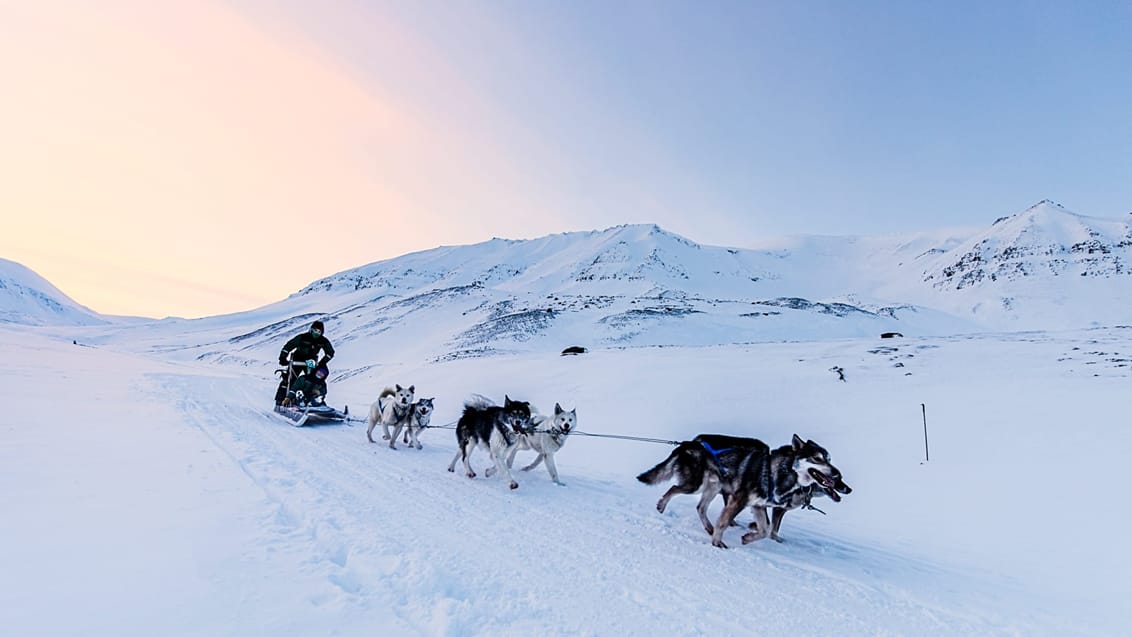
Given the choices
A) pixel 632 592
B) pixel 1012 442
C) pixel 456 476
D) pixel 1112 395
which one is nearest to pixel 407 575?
pixel 632 592

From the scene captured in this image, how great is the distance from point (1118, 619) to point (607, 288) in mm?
94175

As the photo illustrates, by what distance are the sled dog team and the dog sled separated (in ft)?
17.7

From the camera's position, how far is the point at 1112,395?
36.3 feet

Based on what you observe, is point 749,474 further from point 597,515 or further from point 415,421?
point 415,421

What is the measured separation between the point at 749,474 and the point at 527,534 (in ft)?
7.67

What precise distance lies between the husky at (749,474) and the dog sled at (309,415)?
8.97 m

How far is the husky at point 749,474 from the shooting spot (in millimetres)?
5074

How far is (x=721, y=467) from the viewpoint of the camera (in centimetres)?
571

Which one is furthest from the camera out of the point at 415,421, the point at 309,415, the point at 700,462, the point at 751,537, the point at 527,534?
the point at 309,415

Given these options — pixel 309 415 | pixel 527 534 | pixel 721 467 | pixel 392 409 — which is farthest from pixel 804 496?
pixel 309 415

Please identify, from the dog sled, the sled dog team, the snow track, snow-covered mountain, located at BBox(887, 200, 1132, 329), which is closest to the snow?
the snow track

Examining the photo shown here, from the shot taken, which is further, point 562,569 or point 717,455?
point 717,455

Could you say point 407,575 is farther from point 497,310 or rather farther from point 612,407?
point 497,310

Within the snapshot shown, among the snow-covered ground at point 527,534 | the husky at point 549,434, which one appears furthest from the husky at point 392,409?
the husky at point 549,434
